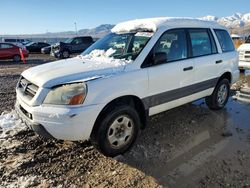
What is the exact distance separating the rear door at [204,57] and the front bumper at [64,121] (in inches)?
94.2

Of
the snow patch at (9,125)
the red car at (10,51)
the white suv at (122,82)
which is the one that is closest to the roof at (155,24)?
the white suv at (122,82)

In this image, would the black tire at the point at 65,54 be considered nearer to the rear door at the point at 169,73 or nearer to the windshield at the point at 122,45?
the windshield at the point at 122,45

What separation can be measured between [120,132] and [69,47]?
2052 cm

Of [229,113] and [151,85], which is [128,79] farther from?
[229,113]

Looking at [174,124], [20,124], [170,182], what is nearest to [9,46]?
[20,124]

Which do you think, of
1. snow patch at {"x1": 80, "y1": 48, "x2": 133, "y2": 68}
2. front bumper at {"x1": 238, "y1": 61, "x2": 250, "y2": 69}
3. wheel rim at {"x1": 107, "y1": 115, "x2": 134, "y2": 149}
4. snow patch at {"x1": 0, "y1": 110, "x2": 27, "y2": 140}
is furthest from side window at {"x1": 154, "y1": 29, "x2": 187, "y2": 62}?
front bumper at {"x1": 238, "y1": 61, "x2": 250, "y2": 69}

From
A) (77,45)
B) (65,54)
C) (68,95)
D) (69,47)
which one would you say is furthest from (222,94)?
(77,45)

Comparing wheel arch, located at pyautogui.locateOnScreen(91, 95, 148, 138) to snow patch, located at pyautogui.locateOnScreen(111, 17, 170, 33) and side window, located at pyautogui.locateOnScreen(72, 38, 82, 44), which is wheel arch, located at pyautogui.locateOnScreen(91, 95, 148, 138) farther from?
side window, located at pyautogui.locateOnScreen(72, 38, 82, 44)

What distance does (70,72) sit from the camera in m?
3.81

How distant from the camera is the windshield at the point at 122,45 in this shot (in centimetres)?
437

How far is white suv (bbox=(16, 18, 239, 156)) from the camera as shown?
350 centimetres

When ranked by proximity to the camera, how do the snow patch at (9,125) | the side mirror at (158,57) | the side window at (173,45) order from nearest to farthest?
1. the side mirror at (158,57)
2. the side window at (173,45)
3. the snow patch at (9,125)

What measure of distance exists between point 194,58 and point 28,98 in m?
2.98

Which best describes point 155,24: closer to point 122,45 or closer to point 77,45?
point 122,45
